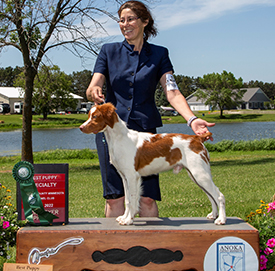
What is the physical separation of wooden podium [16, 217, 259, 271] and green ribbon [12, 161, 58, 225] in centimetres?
19

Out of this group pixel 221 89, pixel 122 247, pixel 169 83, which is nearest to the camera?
pixel 122 247

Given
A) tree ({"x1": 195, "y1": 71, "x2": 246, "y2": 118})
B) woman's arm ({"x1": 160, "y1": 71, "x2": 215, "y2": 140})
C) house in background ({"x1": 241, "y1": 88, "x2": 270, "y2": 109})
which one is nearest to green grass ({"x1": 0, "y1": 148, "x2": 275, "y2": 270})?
woman's arm ({"x1": 160, "y1": 71, "x2": 215, "y2": 140})

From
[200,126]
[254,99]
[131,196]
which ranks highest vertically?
[254,99]

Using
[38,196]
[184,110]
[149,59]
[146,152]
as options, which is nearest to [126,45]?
[149,59]

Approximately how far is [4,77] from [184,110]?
10323 centimetres

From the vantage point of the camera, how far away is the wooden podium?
107 inches

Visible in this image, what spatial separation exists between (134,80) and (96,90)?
41cm

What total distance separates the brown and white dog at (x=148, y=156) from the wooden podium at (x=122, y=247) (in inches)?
9.1

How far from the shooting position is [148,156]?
2846mm

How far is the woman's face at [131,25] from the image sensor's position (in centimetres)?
309

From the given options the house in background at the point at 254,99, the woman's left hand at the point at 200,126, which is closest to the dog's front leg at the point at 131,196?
the woman's left hand at the point at 200,126

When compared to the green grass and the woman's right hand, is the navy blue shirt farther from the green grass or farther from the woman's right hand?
the green grass

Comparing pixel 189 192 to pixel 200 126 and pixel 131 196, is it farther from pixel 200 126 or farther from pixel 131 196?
pixel 131 196

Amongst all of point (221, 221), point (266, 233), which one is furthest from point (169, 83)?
point (266, 233)
